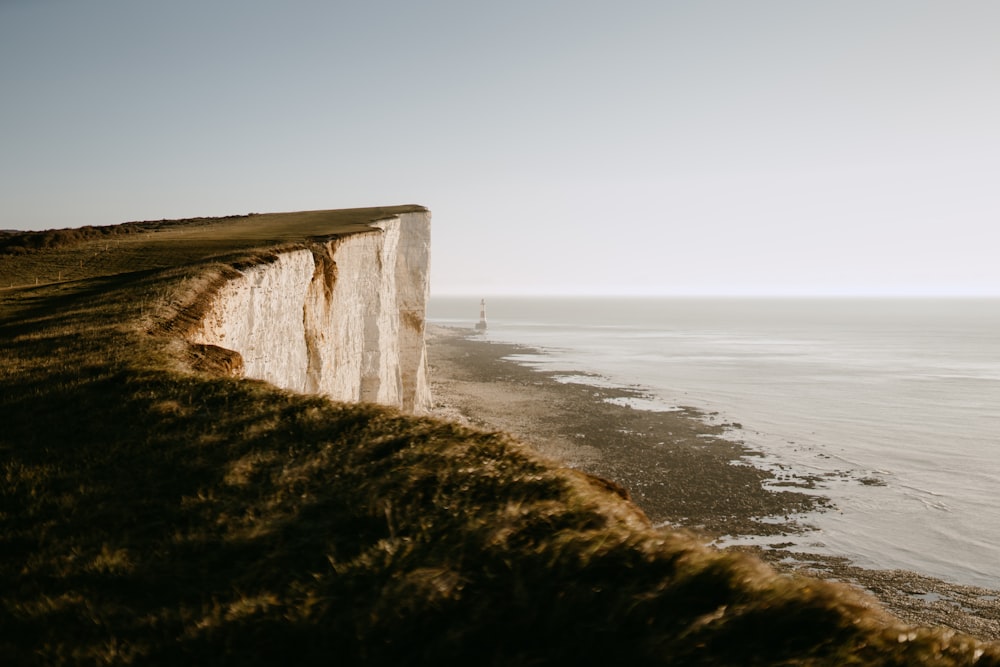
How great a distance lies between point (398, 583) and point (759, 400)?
54.9 metres

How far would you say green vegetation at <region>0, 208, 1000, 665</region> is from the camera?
368 centimetres

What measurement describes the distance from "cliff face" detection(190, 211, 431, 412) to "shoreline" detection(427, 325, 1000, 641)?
7.46 m

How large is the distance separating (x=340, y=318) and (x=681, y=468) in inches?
796

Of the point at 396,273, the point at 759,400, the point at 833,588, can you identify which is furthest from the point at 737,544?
the point at 759,400

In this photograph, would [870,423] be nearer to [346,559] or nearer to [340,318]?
[340,318]

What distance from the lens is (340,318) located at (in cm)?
2644

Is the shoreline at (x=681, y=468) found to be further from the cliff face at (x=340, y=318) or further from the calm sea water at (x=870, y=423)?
the cliff face at (x=340, y=318)

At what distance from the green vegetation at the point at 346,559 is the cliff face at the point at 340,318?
6.90 m

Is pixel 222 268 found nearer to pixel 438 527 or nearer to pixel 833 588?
pixel 438 527

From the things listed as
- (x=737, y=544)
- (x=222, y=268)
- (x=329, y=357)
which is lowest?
(x=737, y=544)

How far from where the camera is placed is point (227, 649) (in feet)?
12.4

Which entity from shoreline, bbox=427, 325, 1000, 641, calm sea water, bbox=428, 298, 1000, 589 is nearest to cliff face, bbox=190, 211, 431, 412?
shoreline, bbox=427, 325, 1000, 641

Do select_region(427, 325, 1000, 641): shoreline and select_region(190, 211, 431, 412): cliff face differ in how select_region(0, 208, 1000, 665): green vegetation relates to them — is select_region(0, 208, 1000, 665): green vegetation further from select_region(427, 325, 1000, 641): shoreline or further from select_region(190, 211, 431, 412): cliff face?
select_region(190, 211, 431, 412): cliff face

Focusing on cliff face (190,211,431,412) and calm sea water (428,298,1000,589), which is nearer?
cliff face (190,211,431,412)
